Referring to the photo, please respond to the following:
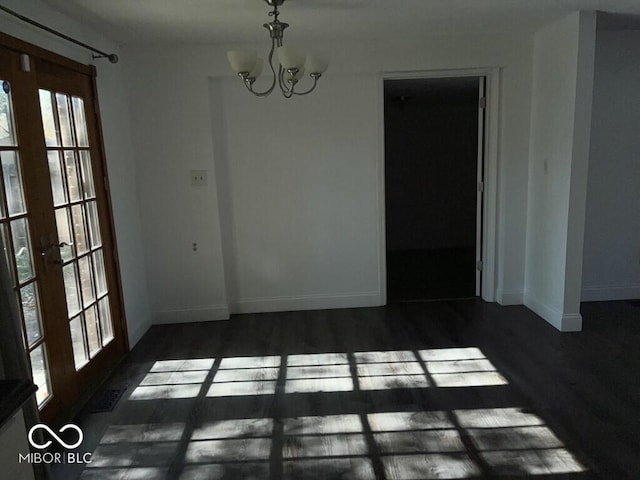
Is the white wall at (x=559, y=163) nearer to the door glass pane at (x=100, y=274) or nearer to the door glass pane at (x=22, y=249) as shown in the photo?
the door glass pane at (x=100, y=274)

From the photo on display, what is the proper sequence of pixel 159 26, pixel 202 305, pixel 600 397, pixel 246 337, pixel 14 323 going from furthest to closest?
pixel 202 305, pixel 246 337, pixel 159 26, pixel 600 397, pixel 14 323

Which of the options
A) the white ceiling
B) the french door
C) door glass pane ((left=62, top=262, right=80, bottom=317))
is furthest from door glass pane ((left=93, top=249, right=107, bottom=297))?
the white ceiling

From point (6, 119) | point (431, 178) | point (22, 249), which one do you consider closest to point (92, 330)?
point (22, 249)

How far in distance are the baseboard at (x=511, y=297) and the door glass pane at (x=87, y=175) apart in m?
3.54

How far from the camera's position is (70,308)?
298 cm

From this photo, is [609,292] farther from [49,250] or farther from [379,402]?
[49,250]

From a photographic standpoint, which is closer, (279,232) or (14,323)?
(14,323)

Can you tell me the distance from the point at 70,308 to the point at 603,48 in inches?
179

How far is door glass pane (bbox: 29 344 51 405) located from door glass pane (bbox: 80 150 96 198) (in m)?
1.10

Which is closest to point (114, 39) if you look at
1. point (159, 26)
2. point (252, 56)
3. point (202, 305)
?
point (159, 26)

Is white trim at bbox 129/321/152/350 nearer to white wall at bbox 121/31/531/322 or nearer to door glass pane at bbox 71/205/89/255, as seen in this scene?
white wall at bbox 121/31/531/322

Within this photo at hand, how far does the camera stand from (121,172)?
382 cm

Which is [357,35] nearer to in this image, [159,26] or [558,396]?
[159,26]

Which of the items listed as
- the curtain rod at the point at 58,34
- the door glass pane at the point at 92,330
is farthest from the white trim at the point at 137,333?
the curtain rod at the point at 58,34
